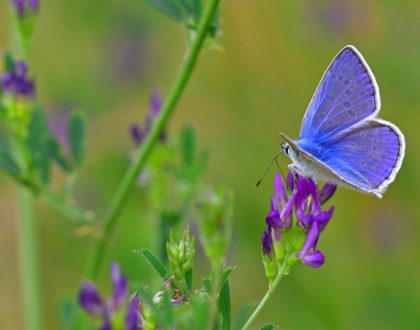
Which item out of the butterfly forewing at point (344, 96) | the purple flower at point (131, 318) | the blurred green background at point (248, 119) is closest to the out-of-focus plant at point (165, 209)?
the purple flower at point (131, 318)

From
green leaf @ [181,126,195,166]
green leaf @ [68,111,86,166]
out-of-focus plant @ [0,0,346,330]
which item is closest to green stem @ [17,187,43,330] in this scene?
out-of-focus plant @ [0,0,346,330]

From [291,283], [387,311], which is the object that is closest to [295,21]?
[291,283]

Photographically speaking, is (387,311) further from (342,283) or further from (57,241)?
(57,241)

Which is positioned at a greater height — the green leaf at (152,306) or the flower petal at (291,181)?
the flower petal at (291,181)

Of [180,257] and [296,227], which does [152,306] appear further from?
[296,227]

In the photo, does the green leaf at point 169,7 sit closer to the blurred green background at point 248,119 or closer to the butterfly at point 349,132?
the butterfly at point 349,132

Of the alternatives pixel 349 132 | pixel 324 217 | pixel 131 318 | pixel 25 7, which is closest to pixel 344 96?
pixel 349 132
